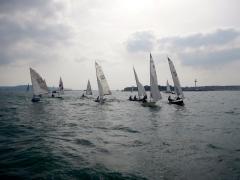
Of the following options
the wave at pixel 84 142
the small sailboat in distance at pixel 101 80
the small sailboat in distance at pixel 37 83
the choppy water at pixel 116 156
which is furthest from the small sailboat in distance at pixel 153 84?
the wave at pixel 84 142

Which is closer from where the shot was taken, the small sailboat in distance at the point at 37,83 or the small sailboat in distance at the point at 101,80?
the small sailboat in distance at the point at 37,83

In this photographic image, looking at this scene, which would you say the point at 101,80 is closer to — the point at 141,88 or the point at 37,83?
the point at 141,88

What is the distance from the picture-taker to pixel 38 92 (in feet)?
177

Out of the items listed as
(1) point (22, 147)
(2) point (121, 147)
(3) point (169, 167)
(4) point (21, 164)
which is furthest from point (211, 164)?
(1) point (22, 147)

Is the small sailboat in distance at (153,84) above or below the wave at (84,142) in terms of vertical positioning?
above

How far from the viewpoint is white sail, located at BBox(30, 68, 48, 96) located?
171ft

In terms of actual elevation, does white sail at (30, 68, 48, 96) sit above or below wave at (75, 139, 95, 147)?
above

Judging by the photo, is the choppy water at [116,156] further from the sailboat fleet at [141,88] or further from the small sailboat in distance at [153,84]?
the sailboat fleet at [141,88]

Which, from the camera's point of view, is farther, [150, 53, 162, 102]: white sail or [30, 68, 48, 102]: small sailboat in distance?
[30, 68, 48, 102]: small sailboat in distance

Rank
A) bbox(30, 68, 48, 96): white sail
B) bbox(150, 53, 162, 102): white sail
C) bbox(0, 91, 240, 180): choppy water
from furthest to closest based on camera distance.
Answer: bbox(30, 68, 48, 96): white sail → bbox(150, 53, 162, 102): white sail → bbox(0, 91, 240, 180): choppy water

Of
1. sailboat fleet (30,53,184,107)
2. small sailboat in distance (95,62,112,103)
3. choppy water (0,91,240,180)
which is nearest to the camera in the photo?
choppy water (0,91,240,180)

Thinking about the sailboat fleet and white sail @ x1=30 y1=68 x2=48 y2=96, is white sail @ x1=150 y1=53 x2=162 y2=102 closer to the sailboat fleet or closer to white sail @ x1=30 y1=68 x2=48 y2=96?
the sailboat fleet

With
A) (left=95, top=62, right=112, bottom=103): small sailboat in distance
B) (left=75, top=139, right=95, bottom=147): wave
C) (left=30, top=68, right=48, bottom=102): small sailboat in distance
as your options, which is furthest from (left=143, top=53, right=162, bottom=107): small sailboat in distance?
(left=75, top=139, right=95, bottom=147): wave

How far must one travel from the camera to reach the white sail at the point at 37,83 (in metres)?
52.0
